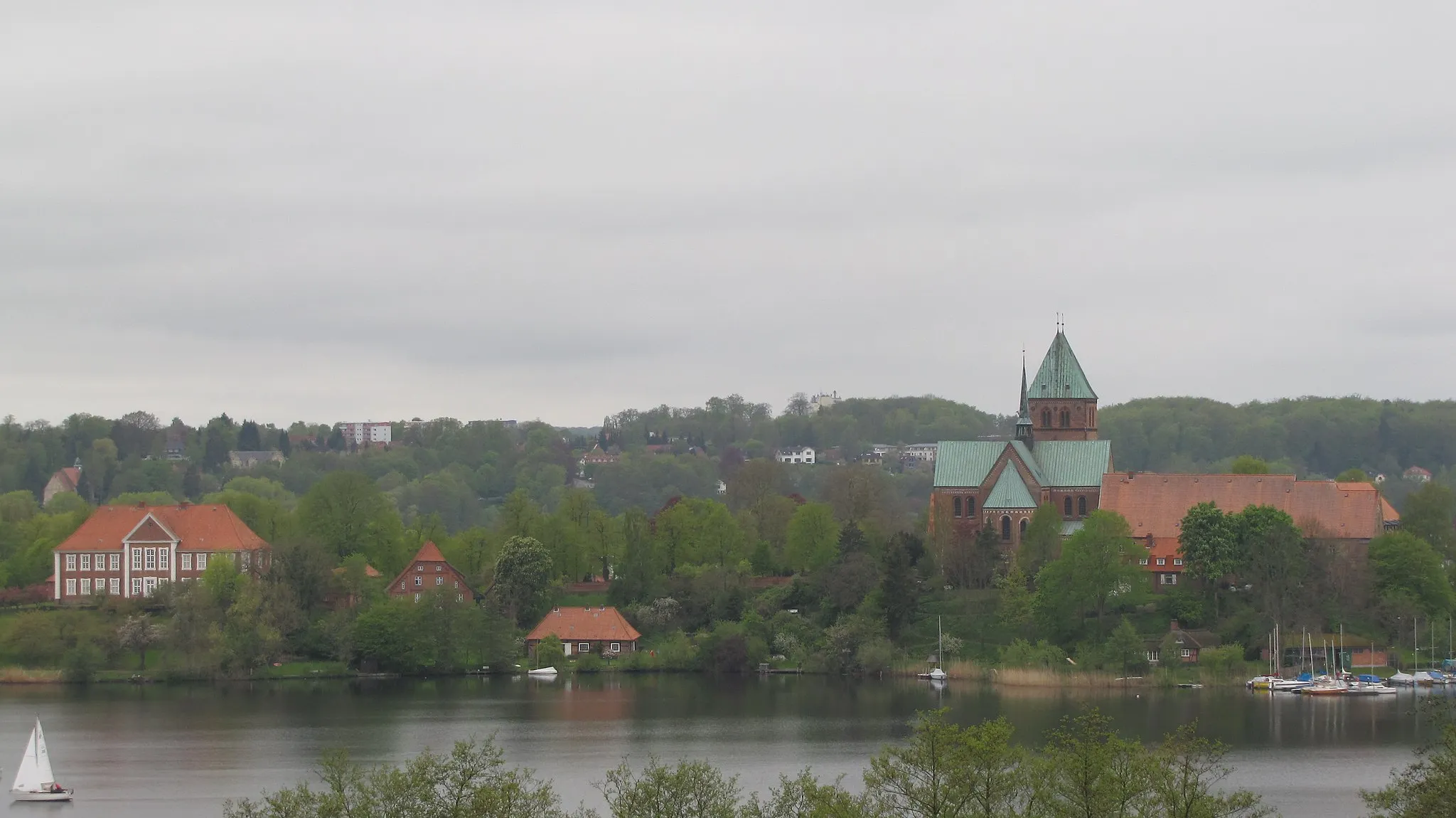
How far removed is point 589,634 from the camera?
97.4m

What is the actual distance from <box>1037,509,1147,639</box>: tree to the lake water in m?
6.28

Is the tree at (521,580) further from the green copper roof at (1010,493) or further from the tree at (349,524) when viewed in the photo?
the green copper roof at (1010,493)

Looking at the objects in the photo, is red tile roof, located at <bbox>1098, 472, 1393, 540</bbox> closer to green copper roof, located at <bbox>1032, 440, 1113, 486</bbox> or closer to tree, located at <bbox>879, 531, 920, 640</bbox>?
green copper roof, located at <bbox>1032, 440, 1113, 486</bbox>

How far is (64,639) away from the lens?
94.0m

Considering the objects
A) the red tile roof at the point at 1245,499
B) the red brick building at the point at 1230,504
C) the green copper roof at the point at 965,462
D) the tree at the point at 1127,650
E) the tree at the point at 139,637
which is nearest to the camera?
the tree at the point at 1127,650

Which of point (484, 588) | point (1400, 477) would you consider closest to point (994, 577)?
point (484, 588)

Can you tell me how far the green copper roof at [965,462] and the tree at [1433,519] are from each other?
19.6 m

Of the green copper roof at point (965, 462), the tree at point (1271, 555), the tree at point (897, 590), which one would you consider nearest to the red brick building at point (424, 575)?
the tree at point (897, 590)

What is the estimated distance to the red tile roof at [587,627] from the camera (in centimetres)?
9725

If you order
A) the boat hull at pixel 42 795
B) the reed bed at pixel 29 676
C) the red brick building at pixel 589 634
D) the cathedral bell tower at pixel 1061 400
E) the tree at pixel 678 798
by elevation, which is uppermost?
the cathedral bell tower at pixel 1061 400

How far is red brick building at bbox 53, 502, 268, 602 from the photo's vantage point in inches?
4033

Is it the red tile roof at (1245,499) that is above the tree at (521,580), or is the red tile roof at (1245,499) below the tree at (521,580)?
above

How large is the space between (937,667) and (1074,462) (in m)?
18.9

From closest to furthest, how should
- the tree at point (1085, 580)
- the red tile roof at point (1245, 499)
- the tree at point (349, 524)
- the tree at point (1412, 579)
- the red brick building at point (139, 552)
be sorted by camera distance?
the tree at point (1412, 579) < the tree at point (1085, 580) < the red tile roof at point (1245, 499) < the red brick building at point (139, 552) < the tree at point (349, 524)
